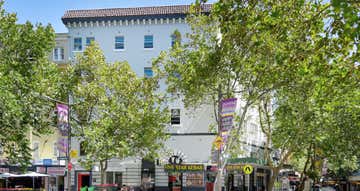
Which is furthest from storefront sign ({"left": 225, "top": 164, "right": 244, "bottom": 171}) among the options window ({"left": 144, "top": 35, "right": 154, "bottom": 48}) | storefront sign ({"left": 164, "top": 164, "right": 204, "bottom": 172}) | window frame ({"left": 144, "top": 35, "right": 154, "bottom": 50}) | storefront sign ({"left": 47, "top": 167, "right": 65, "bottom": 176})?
window ({"left": 144, "top": 35, "right": 154, "bottom": 48})

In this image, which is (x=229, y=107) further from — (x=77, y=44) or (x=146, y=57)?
(x=77, y=44)

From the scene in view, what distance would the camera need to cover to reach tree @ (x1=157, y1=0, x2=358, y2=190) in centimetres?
1582

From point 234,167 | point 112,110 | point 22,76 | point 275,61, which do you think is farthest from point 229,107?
point 112,110

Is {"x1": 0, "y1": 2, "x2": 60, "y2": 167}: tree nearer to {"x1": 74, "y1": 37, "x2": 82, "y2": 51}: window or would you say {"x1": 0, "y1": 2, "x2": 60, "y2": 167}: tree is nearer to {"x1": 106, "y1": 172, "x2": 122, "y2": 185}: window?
{"x1": 106, "y1": 172, "x2": 122, "y2": 185}: window

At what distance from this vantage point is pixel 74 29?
50.0 metres

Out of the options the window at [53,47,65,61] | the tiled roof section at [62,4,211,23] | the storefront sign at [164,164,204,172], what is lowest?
the storefront sign at [164,164,204,172]

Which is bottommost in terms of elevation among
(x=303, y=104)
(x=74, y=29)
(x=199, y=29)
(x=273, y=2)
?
(x=303, y=104)

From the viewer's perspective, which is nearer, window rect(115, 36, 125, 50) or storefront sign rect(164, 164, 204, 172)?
storefront sign rect(164, 164, 204, 172)

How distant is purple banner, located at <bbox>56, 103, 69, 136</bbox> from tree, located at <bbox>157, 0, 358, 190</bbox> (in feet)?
22.3

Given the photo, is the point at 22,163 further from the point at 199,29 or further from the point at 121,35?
the point at 121,35

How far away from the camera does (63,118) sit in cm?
2606

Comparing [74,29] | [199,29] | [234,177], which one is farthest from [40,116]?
[234,177]

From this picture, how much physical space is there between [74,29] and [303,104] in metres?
23.5

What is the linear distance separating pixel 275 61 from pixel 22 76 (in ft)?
44.1
